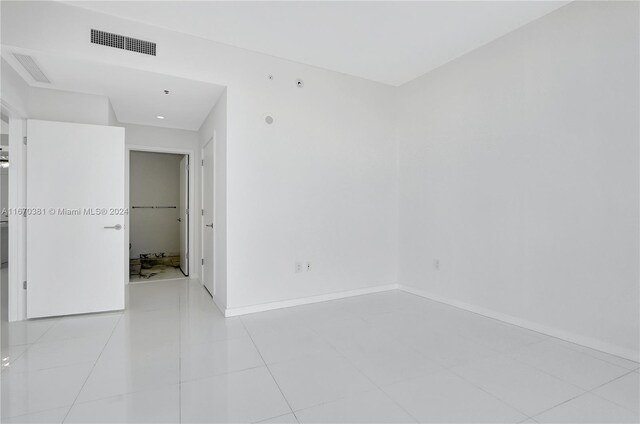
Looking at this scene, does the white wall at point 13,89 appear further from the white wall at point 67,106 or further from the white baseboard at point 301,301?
the white baseboard at point 301,301

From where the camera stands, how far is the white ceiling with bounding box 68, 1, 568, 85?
8.91ft

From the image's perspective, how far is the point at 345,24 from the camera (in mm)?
3000

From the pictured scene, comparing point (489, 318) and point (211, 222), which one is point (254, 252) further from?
point (489, 318)

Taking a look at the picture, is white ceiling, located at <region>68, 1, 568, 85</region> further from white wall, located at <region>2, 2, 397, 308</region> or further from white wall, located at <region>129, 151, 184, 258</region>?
white wall, located at <region>129, 151, 184, 258</region>

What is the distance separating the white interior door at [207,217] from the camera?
4.20 m

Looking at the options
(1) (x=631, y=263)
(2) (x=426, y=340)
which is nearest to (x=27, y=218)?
(2) (x=426, y=340)

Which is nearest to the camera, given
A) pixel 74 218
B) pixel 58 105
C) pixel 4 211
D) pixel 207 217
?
pixel 74 218

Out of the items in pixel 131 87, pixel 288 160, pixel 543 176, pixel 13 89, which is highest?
pixel 131 87

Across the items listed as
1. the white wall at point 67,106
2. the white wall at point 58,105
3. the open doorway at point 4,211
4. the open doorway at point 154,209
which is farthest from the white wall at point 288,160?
the open doorway at point 154,209

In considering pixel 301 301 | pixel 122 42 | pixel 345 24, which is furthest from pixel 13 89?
pixel 301 301

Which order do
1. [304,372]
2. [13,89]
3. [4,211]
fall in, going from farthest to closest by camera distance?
[4,211] → [13,89] → [304,372]

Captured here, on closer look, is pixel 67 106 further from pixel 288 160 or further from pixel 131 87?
pixel 288 160

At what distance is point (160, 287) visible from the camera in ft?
15.3

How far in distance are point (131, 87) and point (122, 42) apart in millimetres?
601
